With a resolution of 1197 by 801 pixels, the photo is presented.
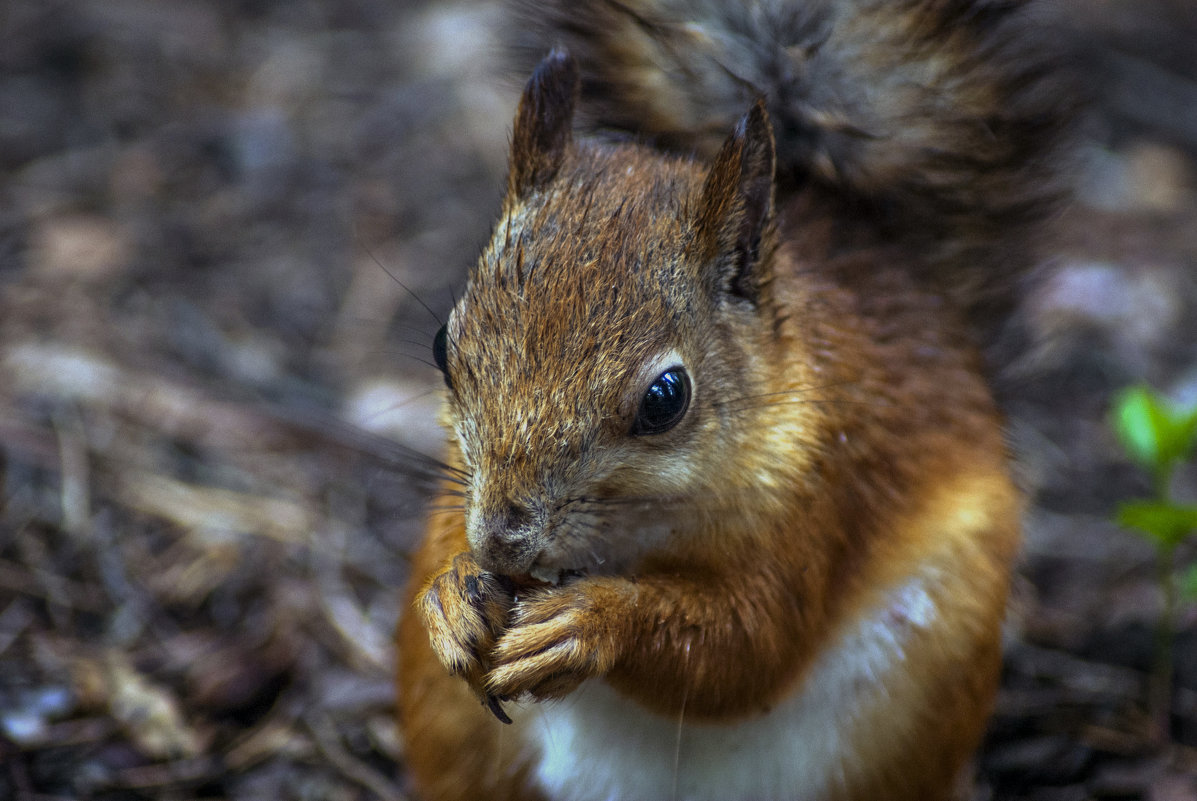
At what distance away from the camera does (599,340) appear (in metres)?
1.57

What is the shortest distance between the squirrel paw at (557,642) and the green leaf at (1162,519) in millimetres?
1011

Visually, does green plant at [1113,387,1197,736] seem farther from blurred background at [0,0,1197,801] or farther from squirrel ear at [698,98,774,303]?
squirrel ear at [698,98,774,303]

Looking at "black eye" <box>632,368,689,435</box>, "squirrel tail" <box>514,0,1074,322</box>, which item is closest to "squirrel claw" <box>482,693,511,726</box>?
"black eye" <box>632,368,689,435</box>

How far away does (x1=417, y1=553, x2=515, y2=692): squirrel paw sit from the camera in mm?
1597

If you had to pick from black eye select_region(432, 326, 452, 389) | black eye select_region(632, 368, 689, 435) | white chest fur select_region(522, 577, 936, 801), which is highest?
black eye select_region(632, 368, 689, 435)

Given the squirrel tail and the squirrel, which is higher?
the squirrel tail

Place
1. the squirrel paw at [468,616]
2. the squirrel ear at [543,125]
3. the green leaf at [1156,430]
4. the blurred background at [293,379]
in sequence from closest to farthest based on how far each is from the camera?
the squirrel paw at [468,616] → the squirrel ear at [543,125] → the green leaf at [1156,430] → the blurred background at [293,379]

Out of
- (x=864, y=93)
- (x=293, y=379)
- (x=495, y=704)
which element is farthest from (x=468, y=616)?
(x=293, y=379)

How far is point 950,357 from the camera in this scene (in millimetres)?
2131

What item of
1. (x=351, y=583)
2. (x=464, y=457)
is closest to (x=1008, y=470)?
(x=464, y=457)

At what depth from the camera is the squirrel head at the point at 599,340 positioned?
5.00 feet

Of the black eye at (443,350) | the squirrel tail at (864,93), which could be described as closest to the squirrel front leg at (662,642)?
Answer: the black eye at (443,350)

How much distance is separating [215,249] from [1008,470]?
270cm

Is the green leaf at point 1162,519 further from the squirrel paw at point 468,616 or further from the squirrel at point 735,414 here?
the squirrel paw at point 468,616
